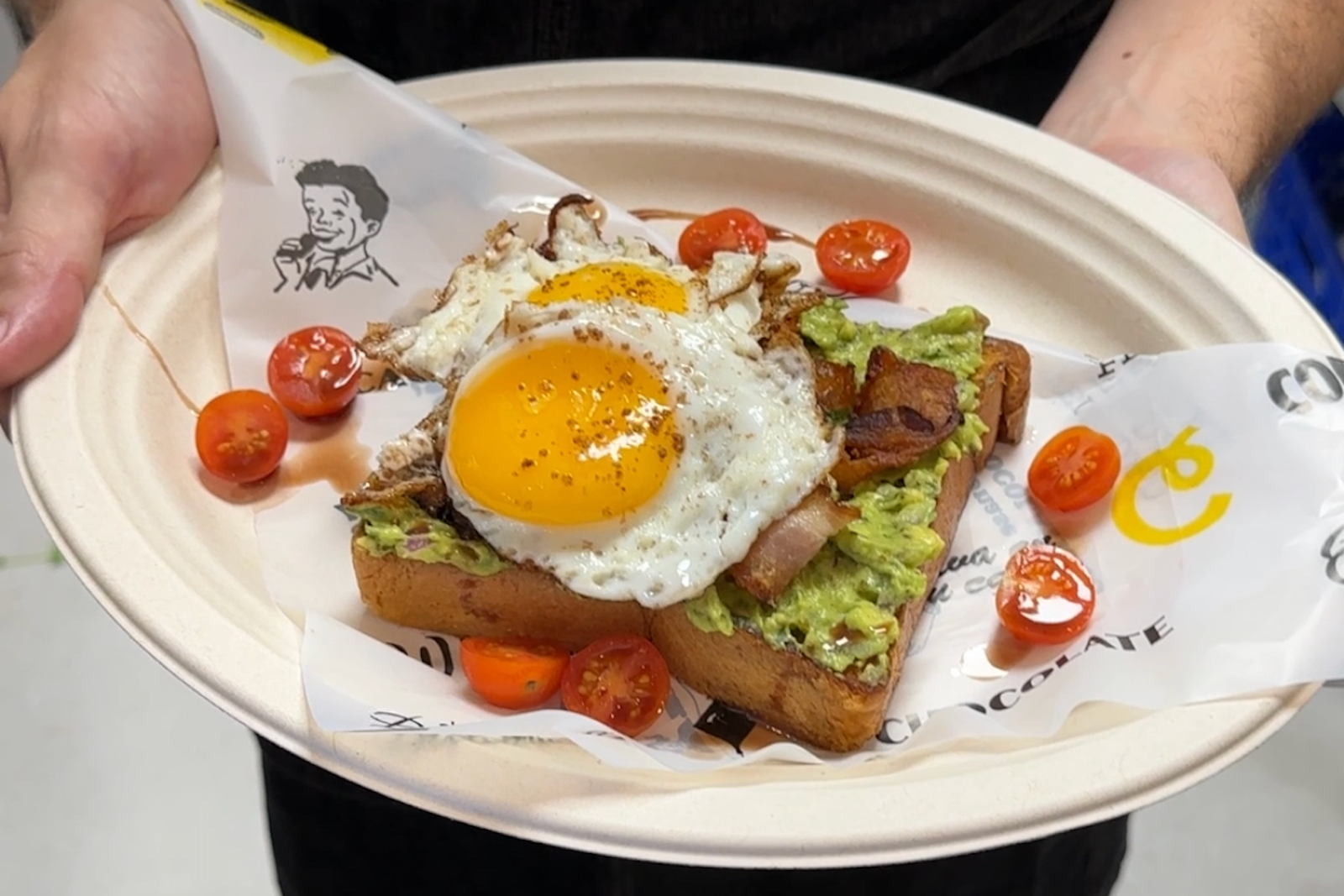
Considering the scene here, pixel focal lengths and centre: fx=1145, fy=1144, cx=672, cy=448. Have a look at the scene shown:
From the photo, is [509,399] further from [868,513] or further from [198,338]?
[198,338]

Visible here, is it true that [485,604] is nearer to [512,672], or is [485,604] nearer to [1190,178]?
[512,672]

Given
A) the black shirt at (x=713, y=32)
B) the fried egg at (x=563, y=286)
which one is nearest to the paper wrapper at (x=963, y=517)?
the fried egg at (x=563, y=286)

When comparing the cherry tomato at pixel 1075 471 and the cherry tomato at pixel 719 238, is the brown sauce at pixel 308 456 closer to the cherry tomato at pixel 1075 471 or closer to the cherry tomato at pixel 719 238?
the cherry tomato at pixel 719 238

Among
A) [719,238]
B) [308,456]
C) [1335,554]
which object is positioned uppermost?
[1335,554]

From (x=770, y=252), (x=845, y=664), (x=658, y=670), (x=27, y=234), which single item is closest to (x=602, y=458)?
(x=658, y=670)

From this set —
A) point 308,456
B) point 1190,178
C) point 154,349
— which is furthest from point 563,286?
point 1190,178

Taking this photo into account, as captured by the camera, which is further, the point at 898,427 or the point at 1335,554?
the point at 898,427
